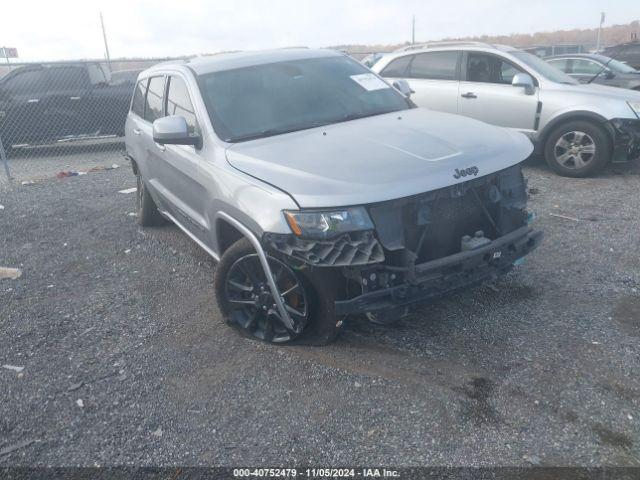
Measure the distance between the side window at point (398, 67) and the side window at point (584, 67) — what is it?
525 centimetres

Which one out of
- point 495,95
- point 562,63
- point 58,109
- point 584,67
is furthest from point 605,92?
point 58,109

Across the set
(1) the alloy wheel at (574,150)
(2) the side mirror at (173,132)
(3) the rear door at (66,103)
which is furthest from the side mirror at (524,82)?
(3) the rear door at (66,103)

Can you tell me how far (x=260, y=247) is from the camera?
3.25m

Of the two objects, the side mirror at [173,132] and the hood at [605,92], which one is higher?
the side mirror at [173,132]

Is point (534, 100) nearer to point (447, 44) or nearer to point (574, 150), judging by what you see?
point (574, 150)

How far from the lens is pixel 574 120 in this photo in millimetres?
7195

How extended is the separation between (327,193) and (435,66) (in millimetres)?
6237

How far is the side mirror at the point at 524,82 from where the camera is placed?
7.27 m

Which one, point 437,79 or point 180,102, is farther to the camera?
point 437,79

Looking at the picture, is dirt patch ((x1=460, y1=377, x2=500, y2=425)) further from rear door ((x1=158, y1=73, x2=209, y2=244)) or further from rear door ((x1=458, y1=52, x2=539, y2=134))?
rear door ((x1=458, y1=52, x2=539, y2=134))

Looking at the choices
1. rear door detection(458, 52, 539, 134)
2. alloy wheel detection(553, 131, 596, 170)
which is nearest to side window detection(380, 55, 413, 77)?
rear door detection(458, 52, 539, 134)

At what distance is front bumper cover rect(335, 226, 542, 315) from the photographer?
305 centimetres

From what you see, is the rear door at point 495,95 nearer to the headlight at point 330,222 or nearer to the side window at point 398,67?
the side window at point 398,67

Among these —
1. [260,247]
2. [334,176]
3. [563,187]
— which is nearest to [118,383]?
[260,247]
